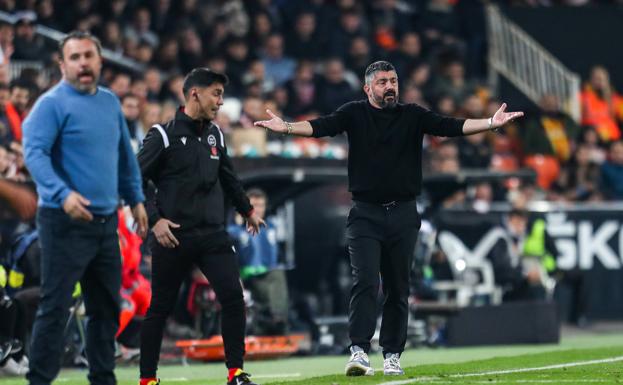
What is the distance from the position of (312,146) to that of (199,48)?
3.30 m

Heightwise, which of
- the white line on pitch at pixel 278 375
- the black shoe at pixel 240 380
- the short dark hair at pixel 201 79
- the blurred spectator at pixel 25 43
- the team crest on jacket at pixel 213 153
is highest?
the blurred spectator at pixel 25 43

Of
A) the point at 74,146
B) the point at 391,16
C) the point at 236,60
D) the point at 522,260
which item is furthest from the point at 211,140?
the point at 391,16

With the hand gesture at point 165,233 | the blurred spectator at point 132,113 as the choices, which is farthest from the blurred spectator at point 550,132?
the hand gesture at point 165,233

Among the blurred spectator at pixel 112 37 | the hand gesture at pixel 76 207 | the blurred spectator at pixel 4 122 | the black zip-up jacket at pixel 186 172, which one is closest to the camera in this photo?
the hand gesture at pixel 76 207

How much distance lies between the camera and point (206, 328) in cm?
1538

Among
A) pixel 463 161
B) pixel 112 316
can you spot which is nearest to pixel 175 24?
pixel 463 161

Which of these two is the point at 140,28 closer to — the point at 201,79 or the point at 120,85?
the point at 120,85

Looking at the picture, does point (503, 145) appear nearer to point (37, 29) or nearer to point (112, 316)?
point (37, 29)

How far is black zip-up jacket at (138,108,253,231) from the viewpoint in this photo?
32.3 feet

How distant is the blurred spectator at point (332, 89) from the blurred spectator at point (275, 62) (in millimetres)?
606

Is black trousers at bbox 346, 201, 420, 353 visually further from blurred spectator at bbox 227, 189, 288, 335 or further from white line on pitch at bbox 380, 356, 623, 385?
blurred spectator at bbox 227, 189, 288, 335

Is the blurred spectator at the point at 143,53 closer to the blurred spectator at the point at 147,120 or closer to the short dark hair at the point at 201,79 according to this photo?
the blurred spectator at the point at 147,120

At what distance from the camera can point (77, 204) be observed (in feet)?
26.6

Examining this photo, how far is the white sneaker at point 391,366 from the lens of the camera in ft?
35.0
